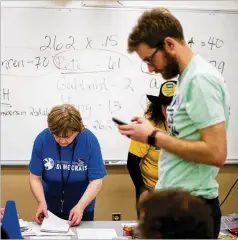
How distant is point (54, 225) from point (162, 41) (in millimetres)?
1114

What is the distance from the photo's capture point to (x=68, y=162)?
2.45 meters

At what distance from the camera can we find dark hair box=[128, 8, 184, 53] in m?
1.45

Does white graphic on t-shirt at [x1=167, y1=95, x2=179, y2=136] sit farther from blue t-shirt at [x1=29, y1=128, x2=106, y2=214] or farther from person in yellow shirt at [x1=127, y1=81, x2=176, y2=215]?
person in yellow shirt at [x1=127, y1=81, x2=176, y2=215]

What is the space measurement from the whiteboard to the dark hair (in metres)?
1.60

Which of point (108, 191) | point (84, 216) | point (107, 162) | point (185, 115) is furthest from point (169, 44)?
point (108, 191)

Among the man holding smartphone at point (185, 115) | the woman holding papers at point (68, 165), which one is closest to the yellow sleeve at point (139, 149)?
the woman holding papers at point (68, 165)

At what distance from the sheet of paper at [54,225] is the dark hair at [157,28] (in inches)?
40.9

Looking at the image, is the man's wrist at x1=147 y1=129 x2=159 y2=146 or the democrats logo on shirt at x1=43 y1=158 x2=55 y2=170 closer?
the man's wrist at x1=147 y1=129 x2=159 y2=146

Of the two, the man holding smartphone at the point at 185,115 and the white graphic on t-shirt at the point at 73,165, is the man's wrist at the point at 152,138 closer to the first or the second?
the man holding smartphone at the point at 185,115

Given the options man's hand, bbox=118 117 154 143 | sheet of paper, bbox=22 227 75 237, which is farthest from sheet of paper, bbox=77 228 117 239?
man's hand, bbox=118 117 154 143

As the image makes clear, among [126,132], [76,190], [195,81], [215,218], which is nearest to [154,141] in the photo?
[126,132]

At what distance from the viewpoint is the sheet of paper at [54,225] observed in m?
2.02

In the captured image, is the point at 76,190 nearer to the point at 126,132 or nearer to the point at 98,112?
the point at 98,112

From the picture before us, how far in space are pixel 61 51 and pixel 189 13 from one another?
972mm
